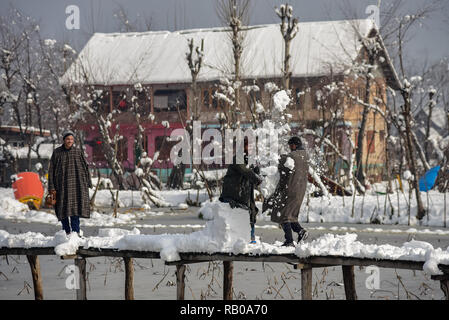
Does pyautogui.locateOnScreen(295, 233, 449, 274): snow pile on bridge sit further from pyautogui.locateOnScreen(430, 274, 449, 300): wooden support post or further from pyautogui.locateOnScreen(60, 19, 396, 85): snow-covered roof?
pyautogui.locateOnScreen(60, 19, 396, 85): snow-covered roof

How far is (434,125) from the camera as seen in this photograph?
76688 millimetres

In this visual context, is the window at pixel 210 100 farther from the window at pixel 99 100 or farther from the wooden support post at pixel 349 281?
the wooden support post at pixel 349 281

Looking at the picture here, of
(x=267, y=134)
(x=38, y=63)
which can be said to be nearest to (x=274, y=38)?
(x=38, y=63)

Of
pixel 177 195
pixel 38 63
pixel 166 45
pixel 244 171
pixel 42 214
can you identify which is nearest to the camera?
pixel 244 171

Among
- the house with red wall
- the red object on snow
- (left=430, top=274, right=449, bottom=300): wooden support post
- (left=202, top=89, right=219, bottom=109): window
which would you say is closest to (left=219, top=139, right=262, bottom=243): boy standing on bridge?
(left=430, top=274, right=449, bottom=300): wooden support post

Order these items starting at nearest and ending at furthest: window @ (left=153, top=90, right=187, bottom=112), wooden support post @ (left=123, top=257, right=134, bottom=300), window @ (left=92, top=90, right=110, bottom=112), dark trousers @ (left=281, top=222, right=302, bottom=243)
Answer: wooden support post @ (left=123, top=257, right=134, bottom=300), dark trousers @ (left=281, top=222, right=302, bottom=243), window @ (left=92, top=90, right=110, bottom=112), window @ (left=153, top=90, right=187, bottom=112)

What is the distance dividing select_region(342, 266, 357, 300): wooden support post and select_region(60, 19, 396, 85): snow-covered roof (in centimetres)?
2475

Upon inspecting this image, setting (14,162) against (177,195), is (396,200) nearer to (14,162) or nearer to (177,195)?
(177,195)

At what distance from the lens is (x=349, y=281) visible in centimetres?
773

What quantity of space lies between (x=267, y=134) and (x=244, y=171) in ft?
30.6

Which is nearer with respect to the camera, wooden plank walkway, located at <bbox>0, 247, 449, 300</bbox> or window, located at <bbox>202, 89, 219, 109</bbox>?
wooden plank walkway, located at <bbox>0, 247, 449, 300</bbox>

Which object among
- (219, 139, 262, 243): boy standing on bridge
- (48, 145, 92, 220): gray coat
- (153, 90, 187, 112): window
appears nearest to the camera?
(219, 139, 262, 243): boy standing on bridge

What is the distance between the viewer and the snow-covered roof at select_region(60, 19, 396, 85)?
1355 inches

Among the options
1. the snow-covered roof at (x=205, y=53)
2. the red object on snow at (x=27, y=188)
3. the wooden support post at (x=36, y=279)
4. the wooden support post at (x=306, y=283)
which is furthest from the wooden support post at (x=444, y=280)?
the snow-covered roof at (x=205, y=53)
